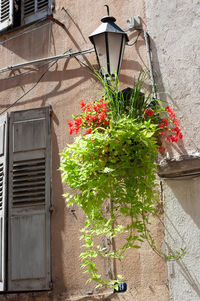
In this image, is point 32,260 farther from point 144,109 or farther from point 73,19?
point 73,19

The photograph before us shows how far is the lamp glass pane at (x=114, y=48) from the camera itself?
457 cm

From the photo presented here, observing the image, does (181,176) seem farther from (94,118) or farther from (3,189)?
(3,189)

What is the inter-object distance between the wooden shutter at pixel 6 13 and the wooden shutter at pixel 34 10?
0.55 feet

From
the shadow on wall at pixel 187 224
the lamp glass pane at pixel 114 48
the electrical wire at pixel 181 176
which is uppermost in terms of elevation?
the lamp glass pane at pixel 114 48

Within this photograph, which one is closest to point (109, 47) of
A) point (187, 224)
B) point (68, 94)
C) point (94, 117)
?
point (94, 117)

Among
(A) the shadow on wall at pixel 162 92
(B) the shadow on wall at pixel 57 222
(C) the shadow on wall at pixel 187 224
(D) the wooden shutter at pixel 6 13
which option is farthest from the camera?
(D) the wooden shutter at pixel 6 13

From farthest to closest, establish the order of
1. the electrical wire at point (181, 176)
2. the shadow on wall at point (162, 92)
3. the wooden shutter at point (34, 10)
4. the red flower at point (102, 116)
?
the wooden shutter at point (34, 10) < the shadow on wall at point (162, 92) < the electrical wire at point (181, 176) < the red flower at point (102, 116)

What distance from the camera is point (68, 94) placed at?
580 cm

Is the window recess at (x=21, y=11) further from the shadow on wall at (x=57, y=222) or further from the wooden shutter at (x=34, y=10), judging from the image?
the shadow on wall at (x=57, y=222)

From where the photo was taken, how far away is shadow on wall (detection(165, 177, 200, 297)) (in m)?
4.43

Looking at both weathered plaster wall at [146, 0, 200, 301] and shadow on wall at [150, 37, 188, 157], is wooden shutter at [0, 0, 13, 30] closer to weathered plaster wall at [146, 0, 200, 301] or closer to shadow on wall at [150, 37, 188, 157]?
weathered plaster wall at [146, 0, 200, 301]

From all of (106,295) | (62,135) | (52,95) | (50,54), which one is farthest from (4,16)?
(106,295)

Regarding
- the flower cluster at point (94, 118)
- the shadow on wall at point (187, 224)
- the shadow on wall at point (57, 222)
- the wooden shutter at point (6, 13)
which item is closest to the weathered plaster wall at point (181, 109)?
the shadow on wall at point (187, 224)

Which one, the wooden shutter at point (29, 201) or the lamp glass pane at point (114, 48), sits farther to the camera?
the wooden shutter at point (29, 201)
